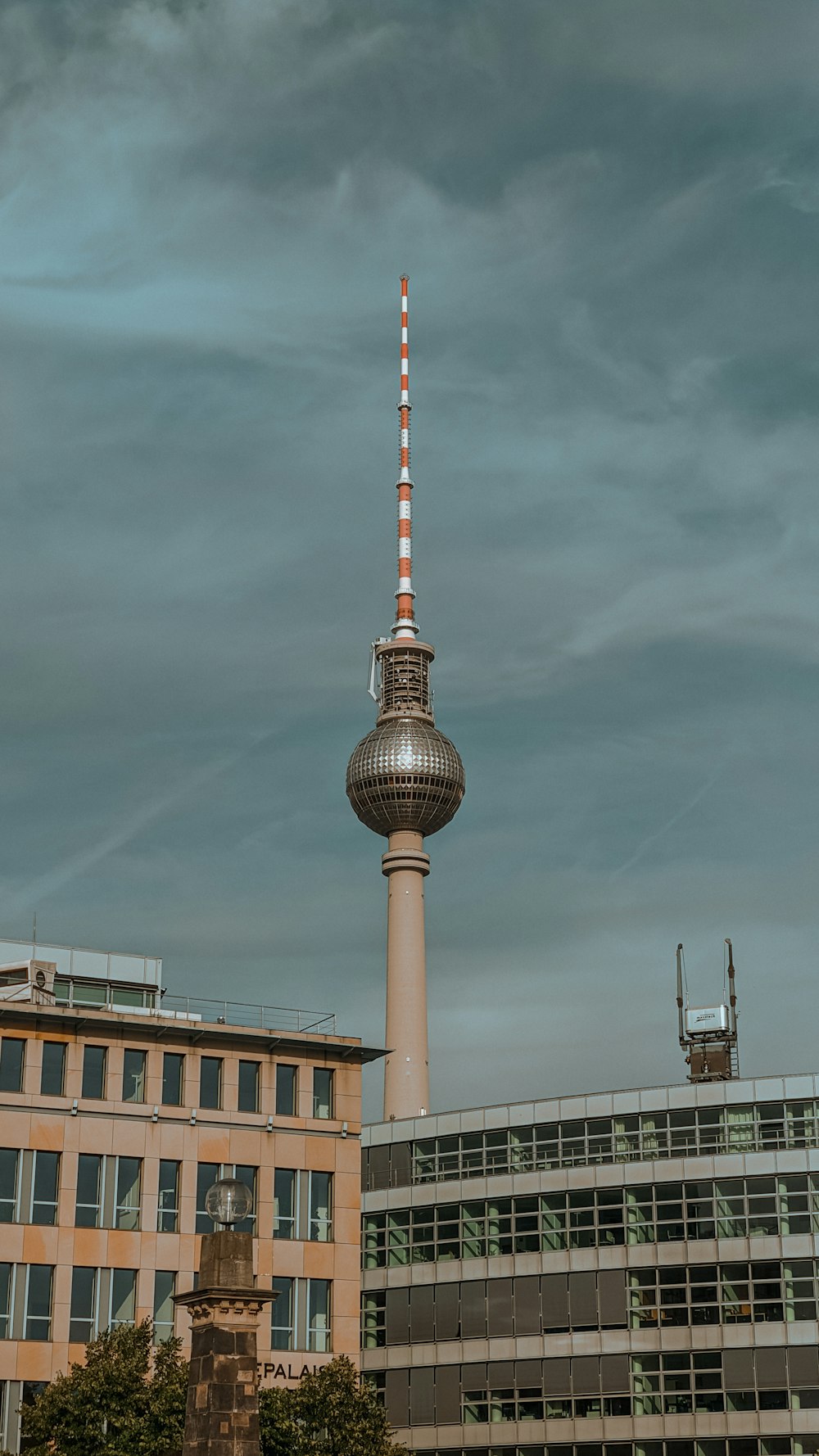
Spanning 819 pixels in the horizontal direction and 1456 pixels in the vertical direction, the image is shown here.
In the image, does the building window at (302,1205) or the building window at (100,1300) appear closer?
the building window at (100,1300)

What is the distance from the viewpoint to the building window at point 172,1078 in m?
69.8

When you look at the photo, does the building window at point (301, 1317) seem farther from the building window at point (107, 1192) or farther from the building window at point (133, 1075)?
the building window at point (133, 1075)

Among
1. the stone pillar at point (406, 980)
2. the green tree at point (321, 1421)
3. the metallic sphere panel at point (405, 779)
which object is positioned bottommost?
the green tree at point (321, 1421)

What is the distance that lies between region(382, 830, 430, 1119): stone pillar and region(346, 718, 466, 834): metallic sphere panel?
201 cm

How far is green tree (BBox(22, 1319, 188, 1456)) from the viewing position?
5400 centimetres

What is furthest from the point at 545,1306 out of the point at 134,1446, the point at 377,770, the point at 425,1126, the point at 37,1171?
the point at 377,770

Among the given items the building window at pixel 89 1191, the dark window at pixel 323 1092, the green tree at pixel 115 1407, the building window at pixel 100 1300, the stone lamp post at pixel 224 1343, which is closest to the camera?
the stone lamp post at pixel 224 1343

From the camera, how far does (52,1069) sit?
68.1 metres

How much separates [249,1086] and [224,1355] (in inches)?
1540

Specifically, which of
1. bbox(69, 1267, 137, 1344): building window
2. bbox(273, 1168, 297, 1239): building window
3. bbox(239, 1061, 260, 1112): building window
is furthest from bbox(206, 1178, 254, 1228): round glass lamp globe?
bbox(239, 1061, 260, 1112): building window

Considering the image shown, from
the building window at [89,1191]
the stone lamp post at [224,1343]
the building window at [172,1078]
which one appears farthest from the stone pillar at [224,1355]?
the building window at [172,1078]

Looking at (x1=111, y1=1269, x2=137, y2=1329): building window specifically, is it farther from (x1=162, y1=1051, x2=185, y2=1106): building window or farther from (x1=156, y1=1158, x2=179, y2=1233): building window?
(x1=162, y1=1051, x2=185, y2=1106): building window

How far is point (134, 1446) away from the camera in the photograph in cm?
5362

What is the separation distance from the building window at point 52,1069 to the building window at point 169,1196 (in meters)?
4.52
